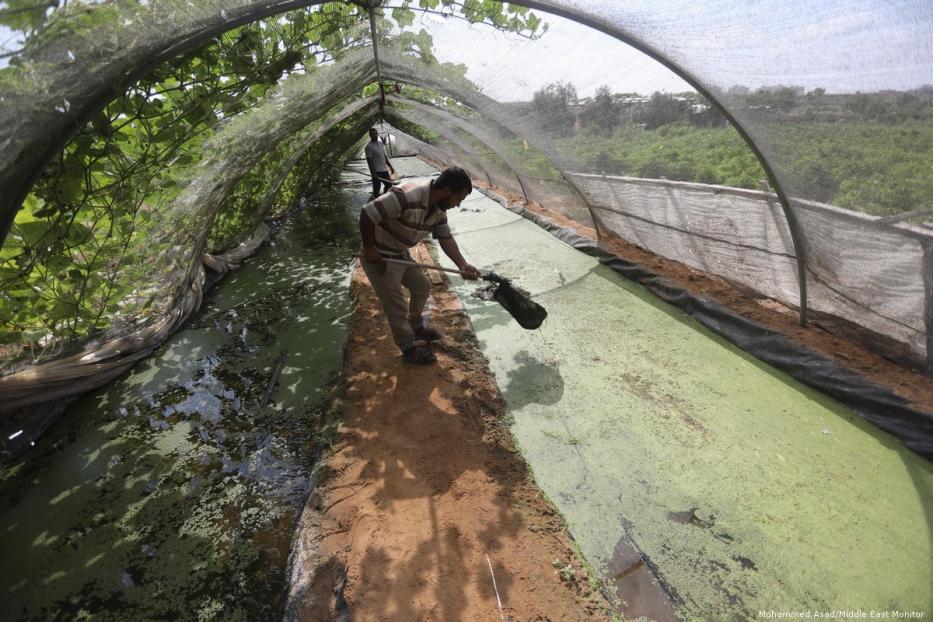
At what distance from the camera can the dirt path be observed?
6.24 feet

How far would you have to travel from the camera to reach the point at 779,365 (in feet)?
11.1

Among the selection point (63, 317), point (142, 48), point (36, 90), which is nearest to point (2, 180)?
point (36, 90)

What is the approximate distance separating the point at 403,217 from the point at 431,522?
206 cm

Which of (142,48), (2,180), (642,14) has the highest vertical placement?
(642,14)

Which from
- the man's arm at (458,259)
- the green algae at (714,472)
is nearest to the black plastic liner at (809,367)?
the green algae at (714,472)

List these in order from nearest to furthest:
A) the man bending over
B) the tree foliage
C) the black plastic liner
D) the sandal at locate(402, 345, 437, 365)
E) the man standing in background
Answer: the tree foliage
the black plastic liner
the man bending over
the sandal at locate(402, 345, 437, 365)
the man standing in background

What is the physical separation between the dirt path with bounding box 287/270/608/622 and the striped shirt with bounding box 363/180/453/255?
1198mm

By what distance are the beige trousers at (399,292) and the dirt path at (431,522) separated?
44 centimetres

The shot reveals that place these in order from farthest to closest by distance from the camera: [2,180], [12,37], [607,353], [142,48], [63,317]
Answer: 1. [607,353]
2. [63,317]
3. [142,48]
4. [2,180]
5. [12,37]

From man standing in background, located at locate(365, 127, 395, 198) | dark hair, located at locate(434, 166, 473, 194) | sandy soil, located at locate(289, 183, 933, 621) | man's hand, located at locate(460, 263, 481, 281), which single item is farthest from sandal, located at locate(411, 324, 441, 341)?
man standing in background, located at locate(365, 127, 395, 198)

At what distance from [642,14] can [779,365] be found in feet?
9.55

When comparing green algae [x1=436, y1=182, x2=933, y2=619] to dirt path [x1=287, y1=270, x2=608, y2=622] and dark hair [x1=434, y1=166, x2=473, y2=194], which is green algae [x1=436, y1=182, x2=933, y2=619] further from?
dark hair [x1=434, y1=166, x2=473, y2=194]

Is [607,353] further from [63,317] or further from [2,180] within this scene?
[63,317]

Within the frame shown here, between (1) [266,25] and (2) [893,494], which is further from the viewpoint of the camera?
(1) [266,25]
